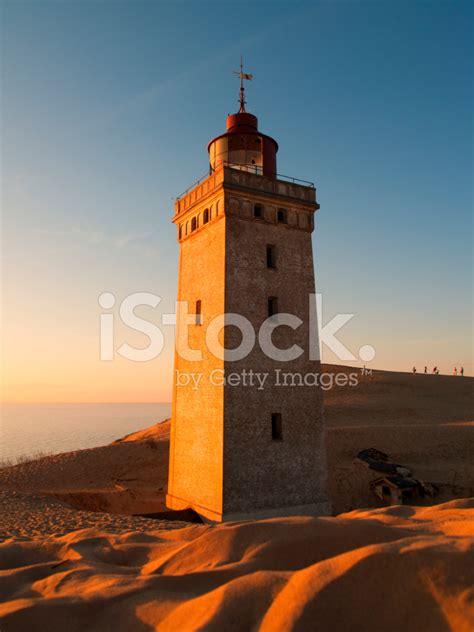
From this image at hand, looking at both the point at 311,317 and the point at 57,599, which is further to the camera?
the point at 311,317

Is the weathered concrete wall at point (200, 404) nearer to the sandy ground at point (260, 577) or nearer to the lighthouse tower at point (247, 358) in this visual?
the lighthouse tower at point (247, 358)

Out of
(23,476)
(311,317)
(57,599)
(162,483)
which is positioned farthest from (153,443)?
(57,599)

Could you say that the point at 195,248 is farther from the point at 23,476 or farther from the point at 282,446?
the point at 23,476

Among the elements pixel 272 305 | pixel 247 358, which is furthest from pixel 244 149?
pixel 247 358

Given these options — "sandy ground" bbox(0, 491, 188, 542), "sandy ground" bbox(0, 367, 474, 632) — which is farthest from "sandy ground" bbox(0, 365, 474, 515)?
"sandy ground" bbox(0, 367, 474, 632)

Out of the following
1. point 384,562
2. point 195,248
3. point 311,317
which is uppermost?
point 195,248

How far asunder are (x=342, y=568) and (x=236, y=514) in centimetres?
1217

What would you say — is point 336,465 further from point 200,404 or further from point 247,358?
point 247,358

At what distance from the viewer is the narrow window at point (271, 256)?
1695 cm

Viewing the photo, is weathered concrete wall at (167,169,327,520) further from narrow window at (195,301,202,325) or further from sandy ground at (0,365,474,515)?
sandy ground at (0,365,474,515)

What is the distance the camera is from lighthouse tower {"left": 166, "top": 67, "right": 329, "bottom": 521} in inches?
599

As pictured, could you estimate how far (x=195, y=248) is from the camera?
1820 cm

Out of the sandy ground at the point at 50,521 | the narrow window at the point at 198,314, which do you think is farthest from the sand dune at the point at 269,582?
the narrow window at the point at 198,314

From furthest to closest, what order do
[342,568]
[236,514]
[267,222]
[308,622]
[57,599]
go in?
[267,222], [236,514], [57,599], [342,568], [308,622]
